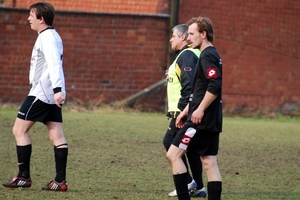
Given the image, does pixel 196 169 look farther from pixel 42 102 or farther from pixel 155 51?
pixel 155 51

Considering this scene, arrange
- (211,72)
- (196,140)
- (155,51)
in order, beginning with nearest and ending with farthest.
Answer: (211,72) < (196,140) < (155,51)

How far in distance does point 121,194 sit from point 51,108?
112 cm

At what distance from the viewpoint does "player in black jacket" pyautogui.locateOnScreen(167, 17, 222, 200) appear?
5805 mm

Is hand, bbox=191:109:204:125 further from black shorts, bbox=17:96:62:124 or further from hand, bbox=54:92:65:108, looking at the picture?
black shorts, bbox=17:96:62:124

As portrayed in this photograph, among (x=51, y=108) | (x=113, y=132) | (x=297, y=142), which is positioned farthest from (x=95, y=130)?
(x=51, y=108)

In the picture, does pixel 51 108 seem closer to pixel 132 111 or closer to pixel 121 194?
pixel 121 194

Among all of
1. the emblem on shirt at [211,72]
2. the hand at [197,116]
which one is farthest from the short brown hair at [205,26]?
the hand at [197,116]

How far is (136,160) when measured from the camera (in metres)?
9.32

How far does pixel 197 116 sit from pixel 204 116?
A: 0.31ft

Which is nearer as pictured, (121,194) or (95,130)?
(121,194)

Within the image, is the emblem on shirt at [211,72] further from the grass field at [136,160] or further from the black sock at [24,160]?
the black sock at [24,160]

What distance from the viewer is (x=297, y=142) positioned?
40.2 ft

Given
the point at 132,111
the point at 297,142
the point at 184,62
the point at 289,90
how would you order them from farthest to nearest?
the point at 289,90, the point at 132,111, the point at 297,142, the point at 184,62

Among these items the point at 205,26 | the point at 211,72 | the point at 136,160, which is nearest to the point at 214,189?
the point at 211,72
